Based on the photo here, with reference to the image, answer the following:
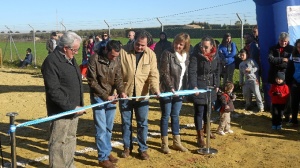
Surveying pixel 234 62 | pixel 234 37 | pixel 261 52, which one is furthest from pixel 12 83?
pixel 234 37

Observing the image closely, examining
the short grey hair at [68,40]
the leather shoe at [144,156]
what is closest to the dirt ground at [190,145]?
the leather shoe at [144,156]

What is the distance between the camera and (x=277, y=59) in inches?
318

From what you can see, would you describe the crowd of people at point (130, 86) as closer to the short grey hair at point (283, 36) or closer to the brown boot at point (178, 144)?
the brown boot at point (178, 144)

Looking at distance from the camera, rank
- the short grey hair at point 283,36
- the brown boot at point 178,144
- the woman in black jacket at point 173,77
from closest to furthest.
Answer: the woman in black jacket at point 173,77 < the brown boot at point 178,144 < the short grey hair at point 283,36

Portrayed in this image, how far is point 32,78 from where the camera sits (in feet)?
52.9

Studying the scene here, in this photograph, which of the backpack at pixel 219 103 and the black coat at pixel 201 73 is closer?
the black coat at pixel 201 73

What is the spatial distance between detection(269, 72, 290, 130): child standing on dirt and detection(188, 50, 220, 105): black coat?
64.7 inches

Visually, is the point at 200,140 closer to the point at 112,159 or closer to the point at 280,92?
the point at 112,159

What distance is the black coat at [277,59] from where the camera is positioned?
809 centimetres

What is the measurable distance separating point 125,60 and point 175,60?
0.84 meters

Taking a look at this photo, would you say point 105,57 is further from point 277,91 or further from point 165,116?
point 277,91

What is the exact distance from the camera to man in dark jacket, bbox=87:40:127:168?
5.50 meters

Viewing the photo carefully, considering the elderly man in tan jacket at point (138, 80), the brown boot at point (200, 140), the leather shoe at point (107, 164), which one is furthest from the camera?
the brown boot at point (200, 140)

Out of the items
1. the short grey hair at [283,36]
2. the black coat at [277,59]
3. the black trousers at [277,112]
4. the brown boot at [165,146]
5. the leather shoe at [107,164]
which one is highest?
the short grey hair at [283,36]
